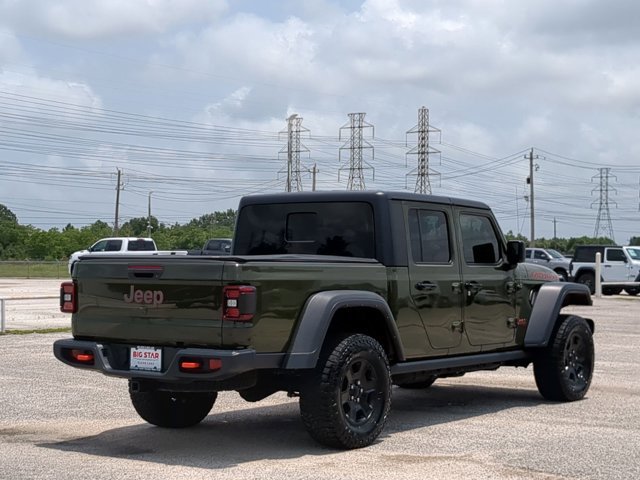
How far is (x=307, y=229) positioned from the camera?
9211mm

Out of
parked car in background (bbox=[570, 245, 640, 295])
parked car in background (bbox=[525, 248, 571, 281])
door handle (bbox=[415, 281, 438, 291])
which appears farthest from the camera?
parked car in background (bbox=[525, 248, 571, 281])

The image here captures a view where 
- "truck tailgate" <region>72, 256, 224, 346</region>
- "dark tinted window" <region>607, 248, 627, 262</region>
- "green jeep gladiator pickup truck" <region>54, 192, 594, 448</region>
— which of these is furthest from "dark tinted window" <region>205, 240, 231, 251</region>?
"truck tailgate" <region>72, 256, 224, 346</region>

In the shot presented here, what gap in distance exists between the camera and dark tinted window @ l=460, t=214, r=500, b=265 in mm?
9766

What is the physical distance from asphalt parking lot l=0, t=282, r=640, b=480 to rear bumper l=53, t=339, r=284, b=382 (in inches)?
24.2

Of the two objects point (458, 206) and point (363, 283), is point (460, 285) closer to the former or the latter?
point (458, 206)

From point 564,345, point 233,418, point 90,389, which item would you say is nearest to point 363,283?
point 233,418

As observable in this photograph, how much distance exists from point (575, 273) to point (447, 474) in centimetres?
3336

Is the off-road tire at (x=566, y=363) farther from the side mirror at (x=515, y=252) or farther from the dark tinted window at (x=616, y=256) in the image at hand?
the dark tinted window at (x=616, y=256)

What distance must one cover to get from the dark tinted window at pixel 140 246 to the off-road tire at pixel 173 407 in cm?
3509

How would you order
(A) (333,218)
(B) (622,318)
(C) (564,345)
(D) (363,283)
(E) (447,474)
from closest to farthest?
1. (E) (447,474)
2. (D) (363,283)
3. (A) (333,218)
4. (C) (564,345)
5. (B) (622,318)

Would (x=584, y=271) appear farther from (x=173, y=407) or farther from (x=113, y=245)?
(x=173, y=407)

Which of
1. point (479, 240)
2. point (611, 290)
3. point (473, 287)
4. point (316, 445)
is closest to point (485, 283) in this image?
point (473, 287)

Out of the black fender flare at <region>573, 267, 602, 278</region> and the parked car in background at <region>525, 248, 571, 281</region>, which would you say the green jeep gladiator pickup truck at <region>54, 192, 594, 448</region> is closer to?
the black fender flare at <region>573, 267, 602, 278</region>

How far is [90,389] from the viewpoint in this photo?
11586mm
